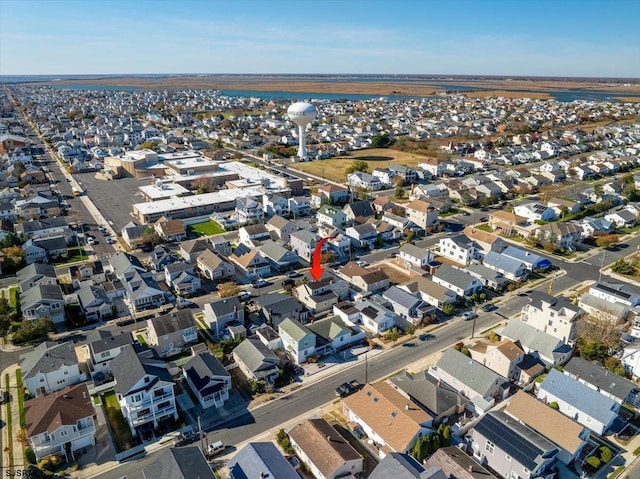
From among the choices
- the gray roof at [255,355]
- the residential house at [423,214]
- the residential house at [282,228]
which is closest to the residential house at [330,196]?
the residential house at [423,214]

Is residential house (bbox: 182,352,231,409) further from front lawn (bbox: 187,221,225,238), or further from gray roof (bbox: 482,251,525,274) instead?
gray roof (bbox: 482,251,525,274)

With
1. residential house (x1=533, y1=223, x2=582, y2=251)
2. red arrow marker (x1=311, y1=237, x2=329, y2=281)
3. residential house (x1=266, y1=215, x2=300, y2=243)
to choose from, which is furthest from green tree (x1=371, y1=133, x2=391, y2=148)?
red arrow marker (x1=311, y1=237, x2=329, y2=281)

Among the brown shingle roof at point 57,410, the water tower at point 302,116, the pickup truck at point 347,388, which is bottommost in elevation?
the pickup truck at point 347,388

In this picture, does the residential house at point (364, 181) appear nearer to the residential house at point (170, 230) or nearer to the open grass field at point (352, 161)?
the open grass field at point (352, 161)

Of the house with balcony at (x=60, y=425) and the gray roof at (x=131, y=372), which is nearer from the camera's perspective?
the house with balcony at (x=60, y=425)

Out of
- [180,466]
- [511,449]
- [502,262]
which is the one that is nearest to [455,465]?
[511,449]

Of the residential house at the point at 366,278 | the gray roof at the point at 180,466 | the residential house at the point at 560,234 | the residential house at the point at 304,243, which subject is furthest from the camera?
the residential house at the point at 560,234

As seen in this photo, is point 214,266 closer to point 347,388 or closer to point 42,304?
point 42,304
